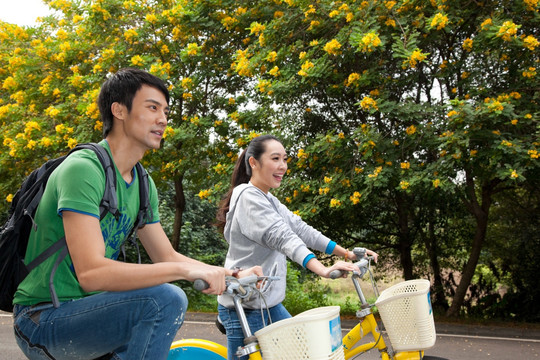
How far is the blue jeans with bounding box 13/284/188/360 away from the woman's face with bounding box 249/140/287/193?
66.7 inches

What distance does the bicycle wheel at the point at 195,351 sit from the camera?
305cm

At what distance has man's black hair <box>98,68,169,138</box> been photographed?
2152 millimetres

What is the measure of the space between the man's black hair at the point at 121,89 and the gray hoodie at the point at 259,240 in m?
1.18

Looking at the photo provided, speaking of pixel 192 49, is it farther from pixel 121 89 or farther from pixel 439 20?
pixel 121 89

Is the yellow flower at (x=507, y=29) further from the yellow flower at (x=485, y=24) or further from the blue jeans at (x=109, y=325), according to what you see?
the blue jeans at (x=109, y=325)

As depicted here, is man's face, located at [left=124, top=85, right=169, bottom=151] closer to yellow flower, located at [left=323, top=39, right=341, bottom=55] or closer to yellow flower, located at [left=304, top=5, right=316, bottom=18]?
yellow flower, located at [left=323, top=39, right=341, bottom=55]

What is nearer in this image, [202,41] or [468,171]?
[468,171]

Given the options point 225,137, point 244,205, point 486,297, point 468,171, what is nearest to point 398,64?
point 468,171

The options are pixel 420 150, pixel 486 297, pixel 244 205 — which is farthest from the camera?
pixel 486 297

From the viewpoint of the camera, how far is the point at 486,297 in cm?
1044

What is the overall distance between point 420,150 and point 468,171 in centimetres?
82

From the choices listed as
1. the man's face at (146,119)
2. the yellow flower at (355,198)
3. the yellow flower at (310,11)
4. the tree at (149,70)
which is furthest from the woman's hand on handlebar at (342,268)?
the tree at (149,70)

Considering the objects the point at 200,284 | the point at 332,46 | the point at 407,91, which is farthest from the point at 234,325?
the point at 407,91

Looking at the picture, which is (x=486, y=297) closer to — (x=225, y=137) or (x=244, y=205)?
(x=225, y=137)
